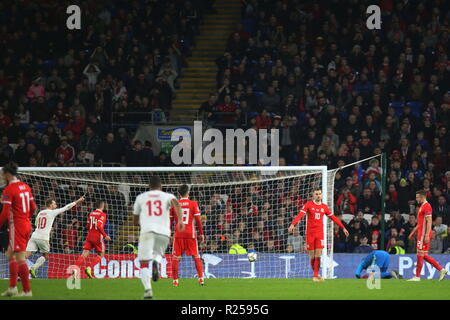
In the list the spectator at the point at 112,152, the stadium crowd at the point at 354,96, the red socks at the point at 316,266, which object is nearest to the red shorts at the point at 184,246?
the red socks at the point at 316,266

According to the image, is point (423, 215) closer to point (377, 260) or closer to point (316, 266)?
point (377, 260)

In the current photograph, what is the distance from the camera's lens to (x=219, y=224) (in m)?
21.2

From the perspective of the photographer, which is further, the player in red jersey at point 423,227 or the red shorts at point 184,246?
the player in red jersey at point 423,227

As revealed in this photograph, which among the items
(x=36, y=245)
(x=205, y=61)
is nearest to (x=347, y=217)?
(x=36, y=245)

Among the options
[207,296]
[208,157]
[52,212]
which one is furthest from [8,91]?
[207,296]

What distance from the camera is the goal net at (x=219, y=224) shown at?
20484 mm

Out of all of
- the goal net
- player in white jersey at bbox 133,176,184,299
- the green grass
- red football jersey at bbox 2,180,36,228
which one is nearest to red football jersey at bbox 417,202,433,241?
the green grass

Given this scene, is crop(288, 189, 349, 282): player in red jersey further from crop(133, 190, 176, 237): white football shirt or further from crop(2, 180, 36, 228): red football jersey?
crop(2, 180, 36, 228): red football jersey

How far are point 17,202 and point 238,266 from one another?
8.62m

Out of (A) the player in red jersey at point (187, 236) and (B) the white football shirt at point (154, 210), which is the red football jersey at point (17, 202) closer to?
(B) the white football shirt at point (154, 210)

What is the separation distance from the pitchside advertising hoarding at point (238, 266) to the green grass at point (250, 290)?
2891 millimetres

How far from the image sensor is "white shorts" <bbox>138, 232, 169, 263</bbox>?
1221 cm

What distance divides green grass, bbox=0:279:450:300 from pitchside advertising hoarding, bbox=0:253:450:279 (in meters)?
2.89

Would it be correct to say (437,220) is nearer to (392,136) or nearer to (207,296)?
(392,136)
